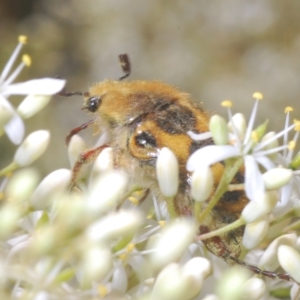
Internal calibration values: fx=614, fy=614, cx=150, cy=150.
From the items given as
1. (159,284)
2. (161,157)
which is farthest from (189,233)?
(161,157)

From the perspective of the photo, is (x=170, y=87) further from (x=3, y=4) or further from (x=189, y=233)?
(x=3, y=4)

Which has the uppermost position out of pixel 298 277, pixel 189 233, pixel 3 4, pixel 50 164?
pixel 3 4

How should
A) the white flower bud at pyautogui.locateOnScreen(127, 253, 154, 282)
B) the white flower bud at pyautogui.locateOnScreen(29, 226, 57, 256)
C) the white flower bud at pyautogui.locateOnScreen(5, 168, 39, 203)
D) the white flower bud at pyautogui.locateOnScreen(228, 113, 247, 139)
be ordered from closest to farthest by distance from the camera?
the white flower bud at pyautogui.locateOnScreen(29, 226, 57, 256) < the white flower bud at pyautogui.locateOnScreen(5, 168, 39, 203) < the white flower bud at pyautogui.locateOnScreen(127, 253, 154, 282) < the white flower bud at pyautogui.locateOnScreen(228, 113, 247, 139)

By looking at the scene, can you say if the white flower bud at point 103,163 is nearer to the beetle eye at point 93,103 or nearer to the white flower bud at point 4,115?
the beetle eye at point 93,103

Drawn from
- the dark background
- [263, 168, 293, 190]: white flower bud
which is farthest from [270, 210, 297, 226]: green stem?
the dark background

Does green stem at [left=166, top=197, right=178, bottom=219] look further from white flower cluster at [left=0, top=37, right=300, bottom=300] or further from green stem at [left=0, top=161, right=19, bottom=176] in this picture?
green stem at [left=0, top=161, right=19, bottom=176]

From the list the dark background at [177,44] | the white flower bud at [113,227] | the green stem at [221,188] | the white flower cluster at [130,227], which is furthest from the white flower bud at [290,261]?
the dark background at [177,44]
